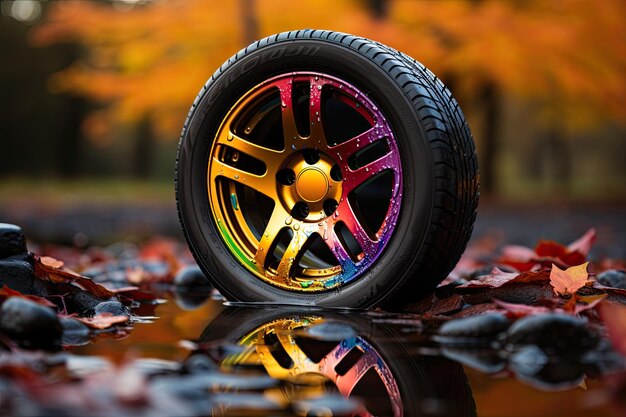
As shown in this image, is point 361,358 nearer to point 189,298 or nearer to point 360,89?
point 360,89

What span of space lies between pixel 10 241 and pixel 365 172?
155 centimetres

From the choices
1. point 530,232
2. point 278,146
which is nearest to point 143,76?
point 530,232

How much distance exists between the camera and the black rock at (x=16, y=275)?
3205 millimetres

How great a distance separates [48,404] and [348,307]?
1.64 m

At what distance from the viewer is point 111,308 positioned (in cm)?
327

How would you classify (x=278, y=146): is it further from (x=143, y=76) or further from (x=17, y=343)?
(x=143, y=76)

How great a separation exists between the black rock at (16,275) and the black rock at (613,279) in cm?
276

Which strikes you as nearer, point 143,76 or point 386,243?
point 386,243

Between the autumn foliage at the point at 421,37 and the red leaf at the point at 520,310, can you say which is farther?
the autumn foliage at the point at 421,37

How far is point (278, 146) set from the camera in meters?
3.79

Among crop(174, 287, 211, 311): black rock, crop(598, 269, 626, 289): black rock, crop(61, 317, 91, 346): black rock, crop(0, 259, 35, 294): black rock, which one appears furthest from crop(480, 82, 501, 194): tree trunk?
crop(61, 317, 91, 346): black rock

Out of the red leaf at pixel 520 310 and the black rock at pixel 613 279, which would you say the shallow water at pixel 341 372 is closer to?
the red leaf at pixel 520 310

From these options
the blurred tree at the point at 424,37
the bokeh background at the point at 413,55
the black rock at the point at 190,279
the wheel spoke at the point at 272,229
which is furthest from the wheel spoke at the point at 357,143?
the blurred tree at the point at 424,37

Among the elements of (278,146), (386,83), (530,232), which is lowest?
(530,232)
